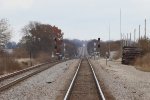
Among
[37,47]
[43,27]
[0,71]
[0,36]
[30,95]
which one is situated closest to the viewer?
[30,95]

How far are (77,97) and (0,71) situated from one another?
2346cm

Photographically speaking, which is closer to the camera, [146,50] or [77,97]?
[77,97]

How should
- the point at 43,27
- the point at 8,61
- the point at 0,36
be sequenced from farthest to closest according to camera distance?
the point at 43,27, the point at 0,36, the point at 8,61

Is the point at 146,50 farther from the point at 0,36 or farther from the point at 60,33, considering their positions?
the point at 60,33

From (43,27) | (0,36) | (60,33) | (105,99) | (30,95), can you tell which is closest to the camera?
(105,99)

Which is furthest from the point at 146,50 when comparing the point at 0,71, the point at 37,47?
the point at 37,47

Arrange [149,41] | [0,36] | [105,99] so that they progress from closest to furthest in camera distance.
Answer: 1. [105,99]
2. [0,36]
3. [149,41]

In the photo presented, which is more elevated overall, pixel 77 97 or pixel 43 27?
pixel 43 27

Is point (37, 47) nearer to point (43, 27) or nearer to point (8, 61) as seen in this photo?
point (43, 27)

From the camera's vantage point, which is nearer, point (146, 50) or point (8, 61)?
point (8, 61)

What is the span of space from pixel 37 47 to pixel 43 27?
9.65m

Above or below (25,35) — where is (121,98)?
below

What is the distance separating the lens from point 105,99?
17.7 metres

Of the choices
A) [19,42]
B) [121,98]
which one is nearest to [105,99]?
[121,98]
